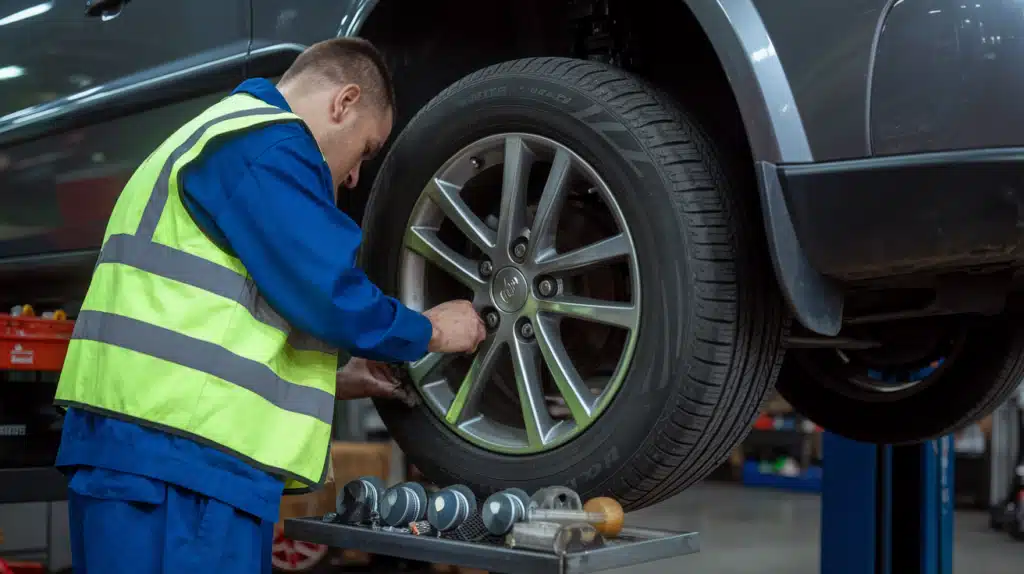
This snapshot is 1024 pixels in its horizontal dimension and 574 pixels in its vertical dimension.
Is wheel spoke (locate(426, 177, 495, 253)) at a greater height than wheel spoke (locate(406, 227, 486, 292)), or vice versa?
wheel spoke (locate(426, 177, 495, 253))

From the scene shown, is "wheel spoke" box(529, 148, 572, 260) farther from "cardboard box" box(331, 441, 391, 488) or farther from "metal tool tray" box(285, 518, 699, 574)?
"cardboard box" box(331, 441, 391, 488)

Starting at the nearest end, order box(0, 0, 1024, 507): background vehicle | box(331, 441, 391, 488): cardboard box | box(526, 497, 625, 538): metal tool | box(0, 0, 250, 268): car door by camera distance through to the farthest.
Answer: box(0, 0, 1024, 507): background vehicle < box(526, 497, 625, 538): metal tool < box(0, 0, 250, 268): car door < box(331, 441, 391, 488): cardboard box

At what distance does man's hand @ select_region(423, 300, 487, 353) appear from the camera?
163 cm

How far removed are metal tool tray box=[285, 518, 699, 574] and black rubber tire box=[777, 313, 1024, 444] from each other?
1036mm

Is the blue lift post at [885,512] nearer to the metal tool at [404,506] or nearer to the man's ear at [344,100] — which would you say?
the metal tool at [404,506]

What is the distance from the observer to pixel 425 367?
1826mm

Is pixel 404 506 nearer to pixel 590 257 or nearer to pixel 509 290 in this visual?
pixel 509 290

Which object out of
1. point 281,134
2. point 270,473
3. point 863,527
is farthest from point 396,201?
point 863,527

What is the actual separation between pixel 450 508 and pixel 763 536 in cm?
496

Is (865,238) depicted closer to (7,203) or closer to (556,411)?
(556,411)

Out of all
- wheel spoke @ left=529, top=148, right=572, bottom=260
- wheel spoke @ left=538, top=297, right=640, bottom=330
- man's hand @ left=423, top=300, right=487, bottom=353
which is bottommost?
man's hand @ left=423, top=300, right=487, bottom=353

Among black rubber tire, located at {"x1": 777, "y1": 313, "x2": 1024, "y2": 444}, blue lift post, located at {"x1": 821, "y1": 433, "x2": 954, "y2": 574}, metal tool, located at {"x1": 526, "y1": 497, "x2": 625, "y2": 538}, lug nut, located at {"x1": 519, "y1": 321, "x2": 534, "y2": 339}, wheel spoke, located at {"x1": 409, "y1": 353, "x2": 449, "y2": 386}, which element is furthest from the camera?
blue lift post, located at {"x1": 821, "y1": 433, "x2": 954, "y2": 574}

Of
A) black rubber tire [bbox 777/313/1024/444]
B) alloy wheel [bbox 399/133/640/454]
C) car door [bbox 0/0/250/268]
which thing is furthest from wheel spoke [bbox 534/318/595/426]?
black rubber tire [bbox 777/313/1024/444]

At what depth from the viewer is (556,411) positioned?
1.84 metres
